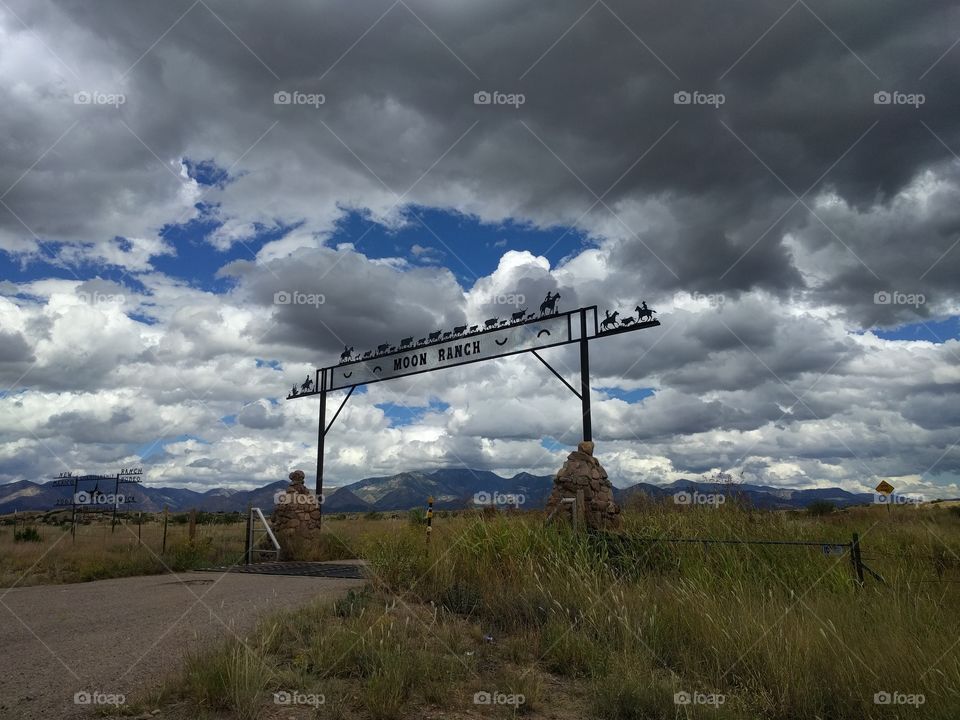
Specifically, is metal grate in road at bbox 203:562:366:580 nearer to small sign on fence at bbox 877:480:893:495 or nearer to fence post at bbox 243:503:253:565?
fence post at bbox 243:503:253:565

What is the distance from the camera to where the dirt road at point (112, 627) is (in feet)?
17.2

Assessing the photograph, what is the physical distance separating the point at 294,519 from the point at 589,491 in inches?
333

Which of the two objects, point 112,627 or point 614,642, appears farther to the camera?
point 112,627

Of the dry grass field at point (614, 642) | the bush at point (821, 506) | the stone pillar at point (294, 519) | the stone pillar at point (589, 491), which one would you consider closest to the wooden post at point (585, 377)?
the stone pillar at point (589, 491)

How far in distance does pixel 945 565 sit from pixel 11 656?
1034 cm

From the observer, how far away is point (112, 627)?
24.9 feet

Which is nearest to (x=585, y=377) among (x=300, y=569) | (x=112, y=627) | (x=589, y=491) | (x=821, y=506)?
(x=589, y=491)

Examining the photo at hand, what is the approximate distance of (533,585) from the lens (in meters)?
7.93

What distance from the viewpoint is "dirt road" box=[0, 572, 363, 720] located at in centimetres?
525

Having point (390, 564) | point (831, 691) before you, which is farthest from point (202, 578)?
point (831, 691)

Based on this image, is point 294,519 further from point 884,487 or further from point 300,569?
point 884,487

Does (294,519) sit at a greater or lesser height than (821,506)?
greater

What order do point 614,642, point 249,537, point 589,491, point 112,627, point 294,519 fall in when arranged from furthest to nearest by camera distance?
point 294,519 < point 249,537 < point 589,491 < point 112,627 < point 614,642

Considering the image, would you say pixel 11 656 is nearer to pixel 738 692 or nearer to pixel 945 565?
pixel 738 692
